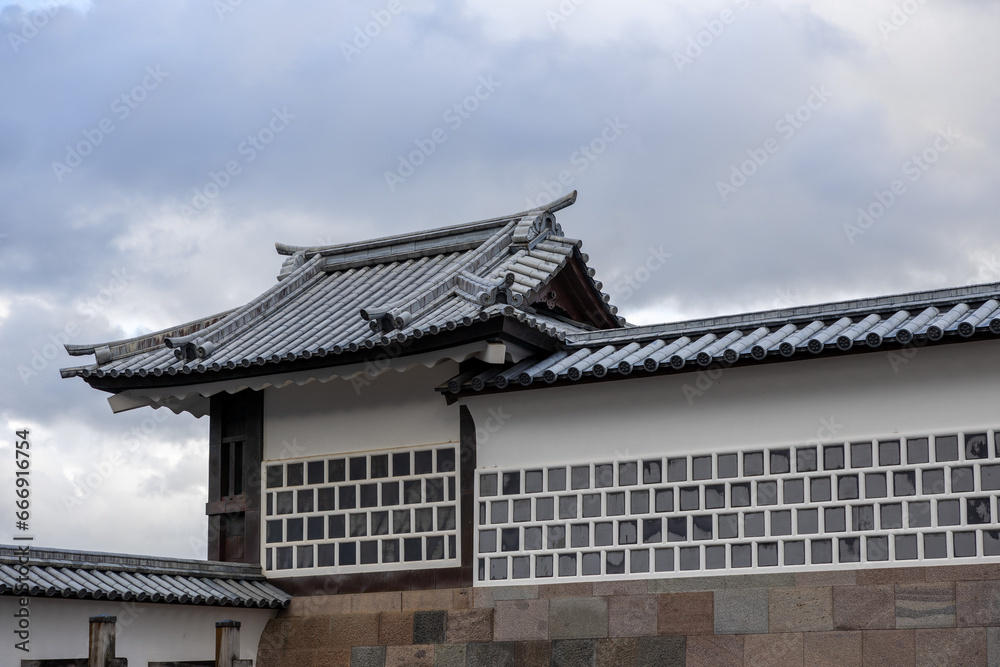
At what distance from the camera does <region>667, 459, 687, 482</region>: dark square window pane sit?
44.5 ft

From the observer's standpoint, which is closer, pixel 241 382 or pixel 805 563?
pixel 805 563

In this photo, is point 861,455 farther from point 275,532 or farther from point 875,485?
point 275,532

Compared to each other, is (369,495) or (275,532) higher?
(369,495)

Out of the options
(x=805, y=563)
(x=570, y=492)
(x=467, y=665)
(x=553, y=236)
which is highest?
(x=553, y=236)

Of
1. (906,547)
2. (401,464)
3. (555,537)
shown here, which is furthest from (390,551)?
(906,547)

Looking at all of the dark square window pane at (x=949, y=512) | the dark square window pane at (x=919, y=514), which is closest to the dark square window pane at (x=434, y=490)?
the dark square window pane at (x=919, y=514)

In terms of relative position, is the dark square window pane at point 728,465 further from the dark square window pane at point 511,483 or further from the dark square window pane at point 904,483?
the dark square window pane at point 511,483

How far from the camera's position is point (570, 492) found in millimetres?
14148

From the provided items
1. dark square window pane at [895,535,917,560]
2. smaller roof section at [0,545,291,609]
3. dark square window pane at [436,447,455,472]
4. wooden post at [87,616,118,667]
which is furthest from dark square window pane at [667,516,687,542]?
wooden post at [87,616,118,667]

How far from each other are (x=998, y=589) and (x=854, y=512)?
4.90 feet

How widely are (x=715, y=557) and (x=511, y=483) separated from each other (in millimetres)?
2577

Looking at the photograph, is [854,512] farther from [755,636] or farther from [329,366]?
[329,366]

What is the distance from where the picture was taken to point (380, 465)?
51.0 feet

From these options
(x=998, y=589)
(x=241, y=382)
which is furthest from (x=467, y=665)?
(x=998, y=589)
